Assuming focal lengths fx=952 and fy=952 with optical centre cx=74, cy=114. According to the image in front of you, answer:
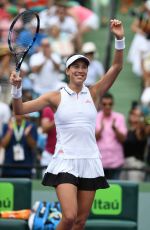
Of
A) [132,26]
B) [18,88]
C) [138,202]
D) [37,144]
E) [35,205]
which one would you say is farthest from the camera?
[132,26]

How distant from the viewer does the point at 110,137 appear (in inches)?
477

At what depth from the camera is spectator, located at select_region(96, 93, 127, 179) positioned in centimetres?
1206

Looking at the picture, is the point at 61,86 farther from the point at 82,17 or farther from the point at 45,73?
the point at 82,17

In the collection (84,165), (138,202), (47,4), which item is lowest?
(138,202)

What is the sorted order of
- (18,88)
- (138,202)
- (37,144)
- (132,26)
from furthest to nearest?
(132,26), (37,144), (138,202), (18,88)

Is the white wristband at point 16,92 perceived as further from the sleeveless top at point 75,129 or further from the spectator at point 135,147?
the spectator at point 135,147

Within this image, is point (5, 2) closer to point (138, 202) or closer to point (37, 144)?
point (37, 144)

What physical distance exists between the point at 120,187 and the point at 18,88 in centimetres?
254

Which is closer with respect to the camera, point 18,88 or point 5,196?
point 18,88

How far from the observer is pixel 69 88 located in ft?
27.5

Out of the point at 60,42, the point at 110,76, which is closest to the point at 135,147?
the point at 60,42

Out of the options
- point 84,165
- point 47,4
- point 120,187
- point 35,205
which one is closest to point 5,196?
point 35,205

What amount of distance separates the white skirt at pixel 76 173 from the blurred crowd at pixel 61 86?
1394mm

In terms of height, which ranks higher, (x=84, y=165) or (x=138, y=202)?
(x=84, y=165)
